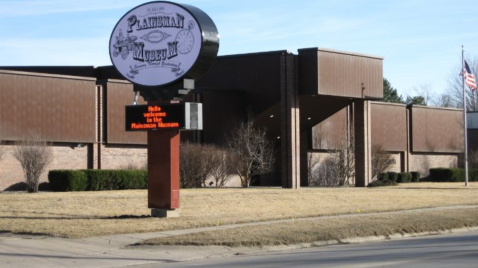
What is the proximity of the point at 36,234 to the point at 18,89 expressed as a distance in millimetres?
19607

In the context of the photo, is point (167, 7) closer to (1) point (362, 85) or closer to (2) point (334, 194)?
(2) point (334, 194)

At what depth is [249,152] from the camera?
43.9m

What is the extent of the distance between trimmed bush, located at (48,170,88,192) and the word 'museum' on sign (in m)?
13.7

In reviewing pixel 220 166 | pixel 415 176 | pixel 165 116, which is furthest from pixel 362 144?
pixel 165 116

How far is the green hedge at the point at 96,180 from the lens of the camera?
36469mm

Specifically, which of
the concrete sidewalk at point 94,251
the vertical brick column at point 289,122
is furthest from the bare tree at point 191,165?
the concrete sidewalk at point 94,251

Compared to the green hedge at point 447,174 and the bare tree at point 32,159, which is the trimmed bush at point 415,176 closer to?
the green hedge at point 447,174

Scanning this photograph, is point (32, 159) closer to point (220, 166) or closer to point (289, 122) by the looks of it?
point (220, 166)

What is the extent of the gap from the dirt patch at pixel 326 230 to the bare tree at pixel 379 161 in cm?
2517

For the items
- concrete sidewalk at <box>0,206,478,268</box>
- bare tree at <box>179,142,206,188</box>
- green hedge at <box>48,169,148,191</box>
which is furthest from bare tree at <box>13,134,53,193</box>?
concrete sidewalk at <box>0,206,478,268</box>

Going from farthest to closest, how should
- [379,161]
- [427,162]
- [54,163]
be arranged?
[427,162]
[379,161]
[54,163]

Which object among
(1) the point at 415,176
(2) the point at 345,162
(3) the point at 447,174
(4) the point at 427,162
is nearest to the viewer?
(2) the point at 345,162

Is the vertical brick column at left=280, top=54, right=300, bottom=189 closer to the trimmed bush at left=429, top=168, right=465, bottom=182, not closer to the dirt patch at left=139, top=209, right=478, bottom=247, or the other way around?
the dirt patch at left=139, top=209, right=478, bottom=247

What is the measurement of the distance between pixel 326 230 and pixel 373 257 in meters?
4.82
